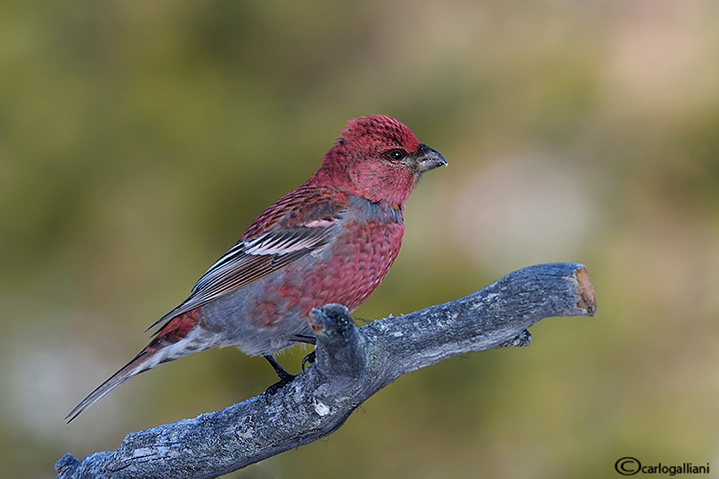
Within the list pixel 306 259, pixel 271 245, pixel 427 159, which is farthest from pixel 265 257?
pixel 427 159

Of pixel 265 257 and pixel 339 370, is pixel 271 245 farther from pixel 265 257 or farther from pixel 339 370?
pixel 339 370

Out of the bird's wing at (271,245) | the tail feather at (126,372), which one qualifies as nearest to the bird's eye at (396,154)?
the bird's wing at (271,245)

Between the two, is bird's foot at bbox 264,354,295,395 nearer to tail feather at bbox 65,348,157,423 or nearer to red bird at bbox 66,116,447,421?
red bird at bbox 66,116,447,421

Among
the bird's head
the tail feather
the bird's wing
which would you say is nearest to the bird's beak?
the bird's head

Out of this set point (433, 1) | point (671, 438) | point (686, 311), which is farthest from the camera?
point (433, 1)

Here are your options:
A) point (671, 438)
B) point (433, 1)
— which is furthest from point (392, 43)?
point (671, 438)

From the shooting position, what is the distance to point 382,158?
3982 millimetres

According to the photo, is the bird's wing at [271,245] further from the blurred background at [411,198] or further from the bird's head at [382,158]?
the blurred background at [411,198]

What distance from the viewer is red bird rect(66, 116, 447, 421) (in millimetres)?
3670

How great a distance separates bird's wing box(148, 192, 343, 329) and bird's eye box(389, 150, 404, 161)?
38 centimetres

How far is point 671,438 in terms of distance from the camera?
4.76 metres

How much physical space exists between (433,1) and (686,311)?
2.90 metres

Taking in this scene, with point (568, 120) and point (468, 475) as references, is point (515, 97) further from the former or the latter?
point (468, 475)

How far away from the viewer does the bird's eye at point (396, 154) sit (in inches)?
157
